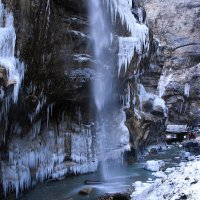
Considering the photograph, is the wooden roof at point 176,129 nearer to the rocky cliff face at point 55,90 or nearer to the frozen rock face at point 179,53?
the frozen rock face at point 179,53

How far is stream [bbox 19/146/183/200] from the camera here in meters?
14.1

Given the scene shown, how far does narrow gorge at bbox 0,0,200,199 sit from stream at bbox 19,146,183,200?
0.39 meters

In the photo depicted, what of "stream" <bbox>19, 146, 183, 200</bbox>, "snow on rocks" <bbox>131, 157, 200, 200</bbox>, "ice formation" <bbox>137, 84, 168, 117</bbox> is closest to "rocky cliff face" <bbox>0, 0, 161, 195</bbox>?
"stream" <bbox>19, 146, 183, 200</bbox>


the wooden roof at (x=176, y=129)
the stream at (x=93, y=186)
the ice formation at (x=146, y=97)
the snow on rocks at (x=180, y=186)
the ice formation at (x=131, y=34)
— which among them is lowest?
the stream at (x=93, y=186)

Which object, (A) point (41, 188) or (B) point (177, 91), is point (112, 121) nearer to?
(A) point (41, 188)

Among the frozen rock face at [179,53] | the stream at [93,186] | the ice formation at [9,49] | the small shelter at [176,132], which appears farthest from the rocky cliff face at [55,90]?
the frozen rock face at [179,53]

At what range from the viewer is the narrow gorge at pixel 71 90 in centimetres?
1338

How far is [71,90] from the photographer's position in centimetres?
1681

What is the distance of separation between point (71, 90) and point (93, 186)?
14.4 feet

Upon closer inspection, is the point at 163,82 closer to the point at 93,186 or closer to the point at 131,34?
the point at 131,34

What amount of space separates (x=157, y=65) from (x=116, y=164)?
1092cm

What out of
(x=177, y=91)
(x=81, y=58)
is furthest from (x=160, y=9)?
(x=81, y=58)

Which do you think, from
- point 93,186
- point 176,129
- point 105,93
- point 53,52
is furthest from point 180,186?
point 176,129

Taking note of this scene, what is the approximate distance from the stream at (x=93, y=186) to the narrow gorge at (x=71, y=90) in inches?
15.4
